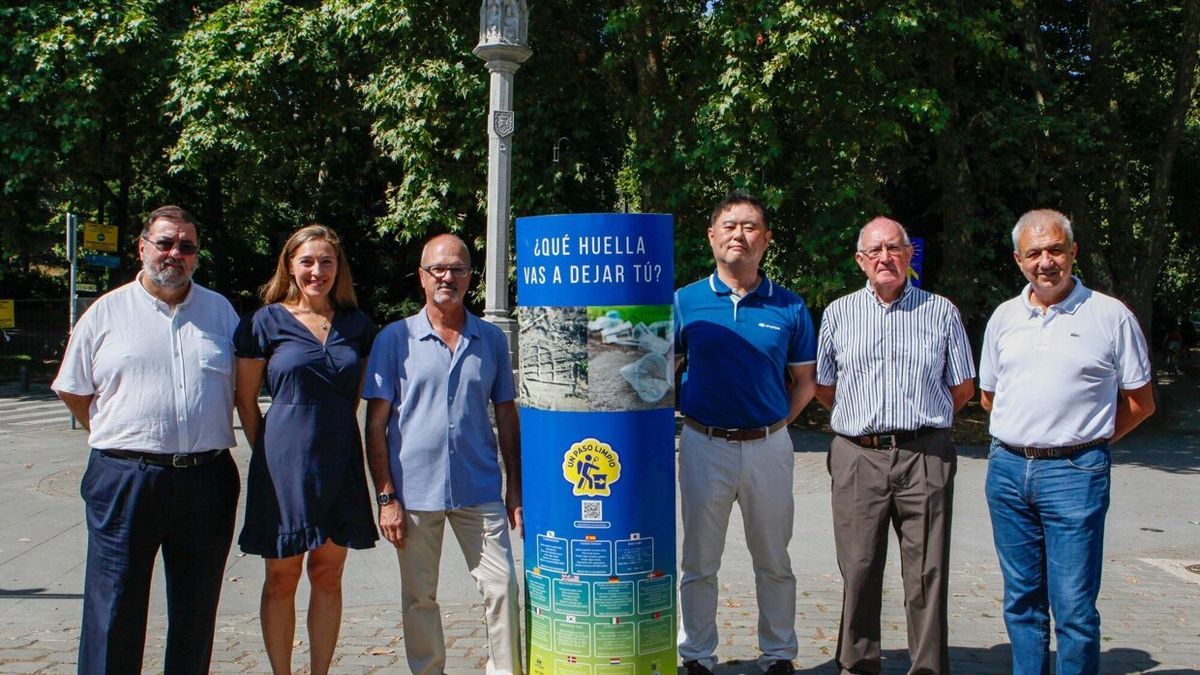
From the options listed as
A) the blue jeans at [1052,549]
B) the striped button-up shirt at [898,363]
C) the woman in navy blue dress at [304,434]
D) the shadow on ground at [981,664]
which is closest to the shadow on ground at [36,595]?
the woman in navy blue dress at [304,434]

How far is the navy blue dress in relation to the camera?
394 cm

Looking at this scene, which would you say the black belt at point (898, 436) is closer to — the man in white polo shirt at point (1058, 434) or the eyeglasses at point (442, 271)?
the man in white polo shirt at point (1058, 434)

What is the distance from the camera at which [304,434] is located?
155 inches

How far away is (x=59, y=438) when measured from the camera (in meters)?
13.2

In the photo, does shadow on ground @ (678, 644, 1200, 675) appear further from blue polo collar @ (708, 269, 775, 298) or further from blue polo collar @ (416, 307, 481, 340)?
blue polo collar @ (416, 307, 481, 340)

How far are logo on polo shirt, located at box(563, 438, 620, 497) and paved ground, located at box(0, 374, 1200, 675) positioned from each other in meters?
1.37

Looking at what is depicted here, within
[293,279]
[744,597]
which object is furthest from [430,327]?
[744,597]

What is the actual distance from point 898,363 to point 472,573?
2.05 metres

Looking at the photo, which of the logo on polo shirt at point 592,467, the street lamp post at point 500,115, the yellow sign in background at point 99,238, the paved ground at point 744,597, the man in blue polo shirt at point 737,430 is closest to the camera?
the logo on polo shirt at point 592,467

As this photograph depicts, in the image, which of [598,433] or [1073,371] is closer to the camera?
[598,433]

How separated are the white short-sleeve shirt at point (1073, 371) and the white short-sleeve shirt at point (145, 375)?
3255 mm

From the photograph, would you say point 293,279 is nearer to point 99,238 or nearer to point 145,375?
point 145,375

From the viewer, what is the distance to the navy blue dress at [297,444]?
3938 mm

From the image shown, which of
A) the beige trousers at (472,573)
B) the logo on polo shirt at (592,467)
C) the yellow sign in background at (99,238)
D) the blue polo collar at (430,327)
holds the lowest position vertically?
the beige trousers at (472,573)
